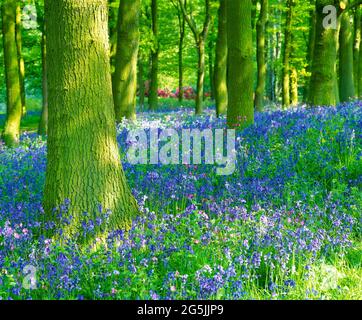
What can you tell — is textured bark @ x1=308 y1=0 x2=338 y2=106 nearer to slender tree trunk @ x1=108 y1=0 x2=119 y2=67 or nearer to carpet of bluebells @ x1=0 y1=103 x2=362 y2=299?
carpet of bluebells @ x1=0 y1=103 x2=362 y2=299

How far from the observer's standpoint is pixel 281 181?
644 centimetres

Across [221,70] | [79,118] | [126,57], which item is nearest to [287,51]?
[221,70]

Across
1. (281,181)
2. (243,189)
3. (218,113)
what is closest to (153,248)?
(243,189)

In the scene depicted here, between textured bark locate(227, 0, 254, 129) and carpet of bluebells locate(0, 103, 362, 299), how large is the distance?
6.75ft

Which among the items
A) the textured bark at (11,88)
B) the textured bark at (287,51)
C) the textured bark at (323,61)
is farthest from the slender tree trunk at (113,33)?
the textured bark at (323,61)

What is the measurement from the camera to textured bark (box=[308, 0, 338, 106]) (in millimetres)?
11758

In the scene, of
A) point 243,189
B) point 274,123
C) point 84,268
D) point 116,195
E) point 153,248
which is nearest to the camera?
point 84,268

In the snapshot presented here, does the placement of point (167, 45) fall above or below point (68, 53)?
above

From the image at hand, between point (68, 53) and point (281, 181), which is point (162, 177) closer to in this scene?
point (281, 181)

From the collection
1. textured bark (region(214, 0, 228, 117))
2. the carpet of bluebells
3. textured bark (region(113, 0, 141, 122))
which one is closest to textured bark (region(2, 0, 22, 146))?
textured bark (region(113, 0, 141, 122))

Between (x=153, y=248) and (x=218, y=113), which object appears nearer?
(x=153, y=248)

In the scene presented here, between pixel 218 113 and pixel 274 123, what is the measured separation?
729cm
